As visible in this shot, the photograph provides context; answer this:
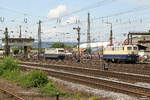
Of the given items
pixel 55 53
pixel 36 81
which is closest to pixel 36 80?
pixel 36 81

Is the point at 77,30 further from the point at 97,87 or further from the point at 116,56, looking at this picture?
the point at 97,87

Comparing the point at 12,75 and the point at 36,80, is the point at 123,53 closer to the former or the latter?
the point at 12,75

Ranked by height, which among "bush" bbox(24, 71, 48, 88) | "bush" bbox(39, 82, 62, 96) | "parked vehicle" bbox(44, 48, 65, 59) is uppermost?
"parked vehicle" bbox(44, 48, 65, 59)

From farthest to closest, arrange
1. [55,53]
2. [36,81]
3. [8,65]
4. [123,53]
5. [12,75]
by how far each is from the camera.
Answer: [55,53]
[123,53]
[8,65]
[12,75]
[36,81]

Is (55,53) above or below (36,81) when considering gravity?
above

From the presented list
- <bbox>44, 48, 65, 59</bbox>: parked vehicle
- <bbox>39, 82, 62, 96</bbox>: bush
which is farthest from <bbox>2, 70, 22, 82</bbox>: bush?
<bbox>44, 48, 65, 59</bbox>: parked vehicle

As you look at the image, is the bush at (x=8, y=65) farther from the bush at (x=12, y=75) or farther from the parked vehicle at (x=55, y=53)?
the parked vehicle at (x=55, y=53)

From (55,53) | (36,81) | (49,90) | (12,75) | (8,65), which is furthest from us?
(55,53)

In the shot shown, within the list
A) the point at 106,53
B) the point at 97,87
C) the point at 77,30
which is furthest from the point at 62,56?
the point at 97,87

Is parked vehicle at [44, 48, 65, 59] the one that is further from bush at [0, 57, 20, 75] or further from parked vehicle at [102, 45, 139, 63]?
bush at [0, 57, 20, 75]

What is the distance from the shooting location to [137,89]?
14.7 meters

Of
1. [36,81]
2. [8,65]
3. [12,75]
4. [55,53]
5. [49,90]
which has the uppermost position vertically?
[55,53]

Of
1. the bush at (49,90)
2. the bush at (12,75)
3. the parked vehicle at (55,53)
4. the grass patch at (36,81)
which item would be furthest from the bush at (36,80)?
the parked vehicle at (55,53)

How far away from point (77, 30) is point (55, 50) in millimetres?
10007
